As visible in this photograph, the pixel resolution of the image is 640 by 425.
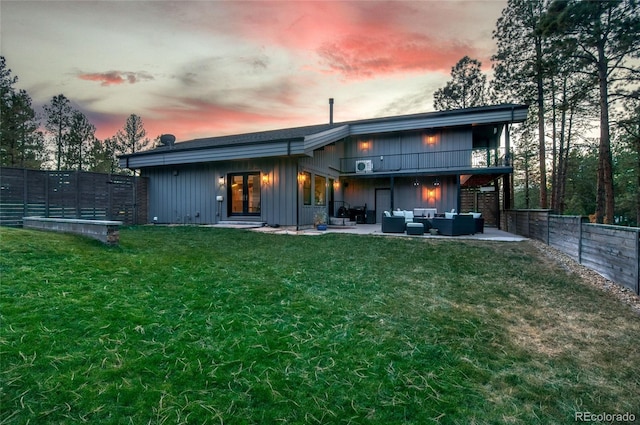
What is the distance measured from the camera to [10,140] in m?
20.0

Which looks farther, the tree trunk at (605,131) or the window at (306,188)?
the window at (306,188)

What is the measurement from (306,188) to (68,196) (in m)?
7.82

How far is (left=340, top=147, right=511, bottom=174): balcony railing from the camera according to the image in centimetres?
1424

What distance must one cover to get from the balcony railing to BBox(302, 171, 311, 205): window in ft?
13.9

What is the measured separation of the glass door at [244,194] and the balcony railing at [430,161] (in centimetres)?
568

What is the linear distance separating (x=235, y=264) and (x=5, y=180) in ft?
25.6

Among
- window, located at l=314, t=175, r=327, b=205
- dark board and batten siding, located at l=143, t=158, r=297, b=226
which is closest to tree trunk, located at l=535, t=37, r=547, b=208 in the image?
window, located at l=314, t=175, r=327, b=205

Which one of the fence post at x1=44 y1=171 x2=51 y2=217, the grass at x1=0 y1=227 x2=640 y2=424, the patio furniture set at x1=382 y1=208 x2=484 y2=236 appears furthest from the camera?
the patio furniture set at x1=382 y1=208 x2=484 y2=236

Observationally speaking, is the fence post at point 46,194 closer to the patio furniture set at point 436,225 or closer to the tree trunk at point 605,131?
→ the patio furniture set at point 436,225

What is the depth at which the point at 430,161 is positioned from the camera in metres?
15.1

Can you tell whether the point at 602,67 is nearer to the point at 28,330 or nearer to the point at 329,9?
the point at 329,9

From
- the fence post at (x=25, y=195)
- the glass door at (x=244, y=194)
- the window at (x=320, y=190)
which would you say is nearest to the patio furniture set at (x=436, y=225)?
the window at (x=320, y=190)

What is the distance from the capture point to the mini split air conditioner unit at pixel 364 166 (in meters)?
15.6

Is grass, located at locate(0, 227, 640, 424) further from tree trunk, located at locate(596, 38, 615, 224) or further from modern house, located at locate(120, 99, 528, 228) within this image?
tree trunk, located at locate(596, 38, 615, 224)
